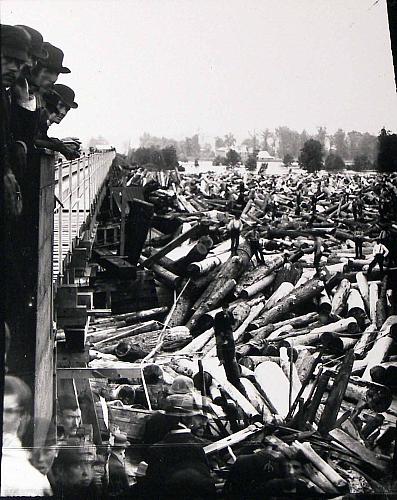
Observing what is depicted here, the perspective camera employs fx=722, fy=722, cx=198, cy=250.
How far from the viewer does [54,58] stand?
4.48 m

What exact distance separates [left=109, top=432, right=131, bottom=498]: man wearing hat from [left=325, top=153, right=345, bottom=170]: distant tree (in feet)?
7.66

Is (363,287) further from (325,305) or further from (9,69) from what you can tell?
(9,69)

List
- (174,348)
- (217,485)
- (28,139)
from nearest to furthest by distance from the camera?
(28,139), (217,485), (174,348)

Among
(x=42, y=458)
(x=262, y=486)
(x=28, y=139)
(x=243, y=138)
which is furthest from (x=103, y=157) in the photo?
(x=262, y=486)

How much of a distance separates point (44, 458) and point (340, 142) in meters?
2.86

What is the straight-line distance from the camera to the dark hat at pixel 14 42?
4.10m

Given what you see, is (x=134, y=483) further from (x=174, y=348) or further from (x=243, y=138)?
(x=243, y=138)

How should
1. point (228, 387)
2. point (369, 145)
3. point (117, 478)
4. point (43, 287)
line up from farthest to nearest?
point (369, 145) < point (228, 387) < point (117, 478) < point (43, 287)

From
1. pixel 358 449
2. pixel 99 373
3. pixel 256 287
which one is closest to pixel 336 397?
pixel 358 449

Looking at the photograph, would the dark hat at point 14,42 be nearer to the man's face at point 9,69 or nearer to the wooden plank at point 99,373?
the man's face at point 9,69

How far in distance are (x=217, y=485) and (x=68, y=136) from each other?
97.3 inches

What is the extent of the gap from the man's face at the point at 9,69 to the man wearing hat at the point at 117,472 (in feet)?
7.72

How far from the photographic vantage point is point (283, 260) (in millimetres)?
5117

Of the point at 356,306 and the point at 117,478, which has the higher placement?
the point at 356,306
